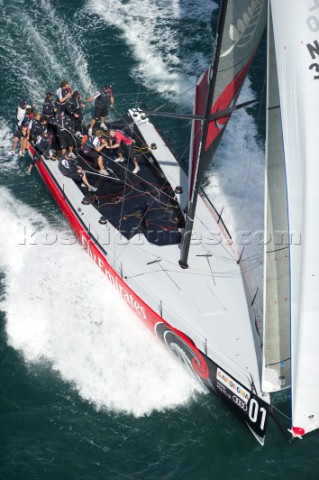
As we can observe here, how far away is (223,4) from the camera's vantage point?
13.2 meters

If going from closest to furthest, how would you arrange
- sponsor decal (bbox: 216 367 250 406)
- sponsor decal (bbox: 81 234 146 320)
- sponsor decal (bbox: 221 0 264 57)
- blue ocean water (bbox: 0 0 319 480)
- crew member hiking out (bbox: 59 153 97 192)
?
sponsor decal (bbox: 221 0 264 57) → sponsor decal (bbox: 216 367 250 406) → blue ocean water (bbox: 0 0 319 480) → sponsor decal (bbox: 81 234 146 320) → crew member hiking out (bbox: 59 153 97 192)

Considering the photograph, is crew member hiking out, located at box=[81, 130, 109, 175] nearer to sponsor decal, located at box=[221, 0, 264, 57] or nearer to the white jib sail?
sponsor decal, located at box=[221, 0, 264, 57]

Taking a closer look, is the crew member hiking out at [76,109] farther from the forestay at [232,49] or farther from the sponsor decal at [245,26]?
the sponsor decal at [245,26]

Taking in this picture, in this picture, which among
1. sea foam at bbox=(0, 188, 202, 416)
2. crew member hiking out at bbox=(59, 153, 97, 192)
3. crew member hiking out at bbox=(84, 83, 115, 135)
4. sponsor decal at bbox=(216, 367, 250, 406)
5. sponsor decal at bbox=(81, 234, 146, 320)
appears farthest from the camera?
crew member hiking out at bbox=(84, 83, 115, 135)

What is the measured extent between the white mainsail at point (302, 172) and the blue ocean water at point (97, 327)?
2.35 metres

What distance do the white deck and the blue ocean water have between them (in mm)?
1015

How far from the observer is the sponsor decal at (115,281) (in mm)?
16734

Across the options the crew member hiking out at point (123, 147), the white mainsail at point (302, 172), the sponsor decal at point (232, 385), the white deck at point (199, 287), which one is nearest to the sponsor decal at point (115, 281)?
the white deck at point (199, 287)

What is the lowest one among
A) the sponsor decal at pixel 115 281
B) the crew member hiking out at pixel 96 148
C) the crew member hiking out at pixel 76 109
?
the sponsor decal at pixel 115 281

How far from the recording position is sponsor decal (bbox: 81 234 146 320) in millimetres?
16734

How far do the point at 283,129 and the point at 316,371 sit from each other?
4.22 metres

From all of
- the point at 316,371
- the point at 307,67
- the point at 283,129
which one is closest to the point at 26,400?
the point at 316,371

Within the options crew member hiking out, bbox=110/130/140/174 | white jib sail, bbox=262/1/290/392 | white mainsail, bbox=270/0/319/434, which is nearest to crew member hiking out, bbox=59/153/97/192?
crew member hiking out, bbox=110/130/140/174

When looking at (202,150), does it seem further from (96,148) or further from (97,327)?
(97,327)
